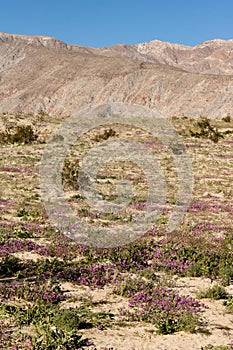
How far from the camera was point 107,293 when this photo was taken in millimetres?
8727

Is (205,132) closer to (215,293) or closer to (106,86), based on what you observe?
(215,293)

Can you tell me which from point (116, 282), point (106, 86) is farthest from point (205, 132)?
point (106, 86)

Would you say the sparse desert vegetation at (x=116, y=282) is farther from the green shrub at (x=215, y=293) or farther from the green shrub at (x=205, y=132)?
the green shrub at (x=205, y=132)

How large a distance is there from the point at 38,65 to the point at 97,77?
31349mm

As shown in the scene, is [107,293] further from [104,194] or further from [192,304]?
[104,194]

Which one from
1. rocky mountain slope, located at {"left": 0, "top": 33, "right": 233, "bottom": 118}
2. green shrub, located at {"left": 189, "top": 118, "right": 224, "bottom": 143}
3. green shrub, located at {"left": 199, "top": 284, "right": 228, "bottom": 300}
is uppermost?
rocky mountain slope, located at {"left": 0, "top": 33, "right": 233, "bottom": 118}

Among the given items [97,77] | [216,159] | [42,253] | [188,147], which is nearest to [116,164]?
[216,159]

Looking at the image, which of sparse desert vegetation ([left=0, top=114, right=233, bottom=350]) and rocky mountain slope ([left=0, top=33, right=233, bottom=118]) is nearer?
sparse desert vegetation ([left=0, top=114, right=233, bottom=350])

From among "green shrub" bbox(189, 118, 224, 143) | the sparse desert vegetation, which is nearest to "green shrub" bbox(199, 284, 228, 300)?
the sparse desert vegetation

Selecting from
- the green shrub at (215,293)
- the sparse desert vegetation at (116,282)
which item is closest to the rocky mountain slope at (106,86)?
the sparse desert vegetation at (116,282)

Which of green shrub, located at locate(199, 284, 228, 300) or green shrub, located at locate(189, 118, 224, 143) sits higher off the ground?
green shrub, located at locate(189, 118, 224, 143)

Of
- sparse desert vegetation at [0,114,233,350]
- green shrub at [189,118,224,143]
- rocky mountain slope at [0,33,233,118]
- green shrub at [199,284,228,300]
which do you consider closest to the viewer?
sparse desert vegetation at [0,114,233,350]

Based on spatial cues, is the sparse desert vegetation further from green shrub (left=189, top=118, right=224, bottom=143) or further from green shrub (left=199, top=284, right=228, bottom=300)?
green shrub (left=189, top=118, right=224, bottom=143)

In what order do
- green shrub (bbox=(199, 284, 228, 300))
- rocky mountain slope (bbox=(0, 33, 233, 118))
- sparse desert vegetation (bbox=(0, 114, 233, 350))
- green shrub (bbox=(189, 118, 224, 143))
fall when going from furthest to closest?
1. rocky mountain slope (bbox=(0, 33, 233, 118))
2. green shrub (bbox=(189, 118, 224, 143))
3. green shrub (bbox=(199, 284, 228, 300))
4. sparse desert vegetation (bbox=(0, 114, 233, 350))
